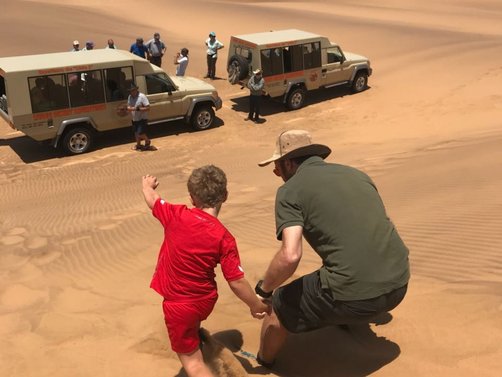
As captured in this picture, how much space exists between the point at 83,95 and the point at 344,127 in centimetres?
624

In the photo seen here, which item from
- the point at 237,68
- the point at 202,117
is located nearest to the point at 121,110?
the point at 202,117

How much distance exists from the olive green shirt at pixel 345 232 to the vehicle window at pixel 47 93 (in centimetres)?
938

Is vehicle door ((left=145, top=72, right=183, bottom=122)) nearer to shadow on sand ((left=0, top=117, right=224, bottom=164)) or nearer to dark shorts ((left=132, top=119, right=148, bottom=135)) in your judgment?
shadow on sand ((left=0, top=117, right=224, bottom=164))

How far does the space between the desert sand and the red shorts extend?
2.13 ft

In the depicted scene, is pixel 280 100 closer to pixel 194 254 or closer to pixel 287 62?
pixel 287 62

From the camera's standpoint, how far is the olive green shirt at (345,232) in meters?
3.43

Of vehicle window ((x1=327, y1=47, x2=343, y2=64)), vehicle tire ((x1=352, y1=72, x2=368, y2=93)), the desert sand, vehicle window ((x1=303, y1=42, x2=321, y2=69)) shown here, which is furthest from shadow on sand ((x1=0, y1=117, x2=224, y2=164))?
vehicle tire ((x1=352, y1=72, x2=368, y2=93))

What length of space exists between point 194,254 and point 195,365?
2.45ft

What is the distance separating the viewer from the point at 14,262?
21.9 ft

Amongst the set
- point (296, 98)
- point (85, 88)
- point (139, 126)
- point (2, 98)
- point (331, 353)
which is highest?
point (331, 353)

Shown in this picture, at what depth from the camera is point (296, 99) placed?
15.9 meters

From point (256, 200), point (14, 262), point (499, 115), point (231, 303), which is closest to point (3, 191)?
point (14, 262)

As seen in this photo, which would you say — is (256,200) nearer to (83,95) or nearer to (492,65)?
(83,95)

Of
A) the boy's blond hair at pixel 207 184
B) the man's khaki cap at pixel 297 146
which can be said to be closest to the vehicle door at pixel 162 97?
the man's khaki cap at pixel 297 146
